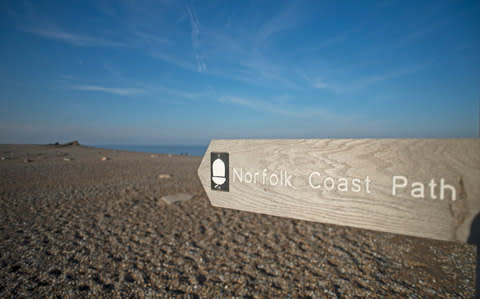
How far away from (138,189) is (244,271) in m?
3.79

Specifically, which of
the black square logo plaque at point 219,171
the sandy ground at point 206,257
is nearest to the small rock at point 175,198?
the sandy ground at point 206,257

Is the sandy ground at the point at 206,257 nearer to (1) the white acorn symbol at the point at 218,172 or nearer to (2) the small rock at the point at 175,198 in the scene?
(2) the small rock at the point at 175,198

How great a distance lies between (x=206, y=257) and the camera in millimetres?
1955

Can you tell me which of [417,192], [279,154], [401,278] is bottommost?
[401,278]

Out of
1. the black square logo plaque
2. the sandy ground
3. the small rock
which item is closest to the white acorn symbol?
the black square logo plaque

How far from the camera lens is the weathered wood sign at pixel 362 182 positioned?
0.70 m

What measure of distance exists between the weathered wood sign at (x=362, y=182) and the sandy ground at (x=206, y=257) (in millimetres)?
954

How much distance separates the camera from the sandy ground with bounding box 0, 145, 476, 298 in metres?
1.53

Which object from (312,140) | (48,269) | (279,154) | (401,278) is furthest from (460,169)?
(48,269)

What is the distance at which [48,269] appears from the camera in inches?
68.0

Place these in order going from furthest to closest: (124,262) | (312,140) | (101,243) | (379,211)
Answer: (101,243), (124,262), (312,140), (379,211)

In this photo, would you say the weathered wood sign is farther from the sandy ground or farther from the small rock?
the small rock

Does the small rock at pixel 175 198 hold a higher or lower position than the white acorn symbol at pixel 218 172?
lower

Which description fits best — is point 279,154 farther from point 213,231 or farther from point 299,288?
point 213,231
